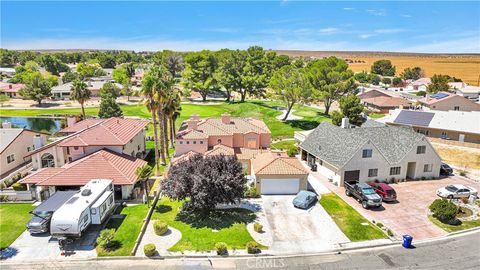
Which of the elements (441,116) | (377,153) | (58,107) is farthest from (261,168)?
(58,107)

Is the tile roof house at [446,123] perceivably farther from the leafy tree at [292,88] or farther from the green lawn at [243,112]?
the green lawn at [243,112]

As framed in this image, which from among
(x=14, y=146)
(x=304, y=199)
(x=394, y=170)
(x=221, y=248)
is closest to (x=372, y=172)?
(x=394, y=170)

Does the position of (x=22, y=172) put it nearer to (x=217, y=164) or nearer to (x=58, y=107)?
(x=217, y=164)

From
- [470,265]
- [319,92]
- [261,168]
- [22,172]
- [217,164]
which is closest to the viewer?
[470,265]

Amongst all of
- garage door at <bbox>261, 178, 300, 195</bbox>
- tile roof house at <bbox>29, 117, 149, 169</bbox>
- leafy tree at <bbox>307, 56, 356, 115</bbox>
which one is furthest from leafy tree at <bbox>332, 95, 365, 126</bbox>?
tile roof house at <bbox>29, 117, 149, 169</bbox>

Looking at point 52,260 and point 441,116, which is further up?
point 441,116

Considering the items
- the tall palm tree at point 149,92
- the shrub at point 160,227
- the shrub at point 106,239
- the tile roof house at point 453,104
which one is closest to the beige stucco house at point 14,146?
the tall palm tree at point 149,92

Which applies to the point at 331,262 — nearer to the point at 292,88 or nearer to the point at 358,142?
the point at 358,142
